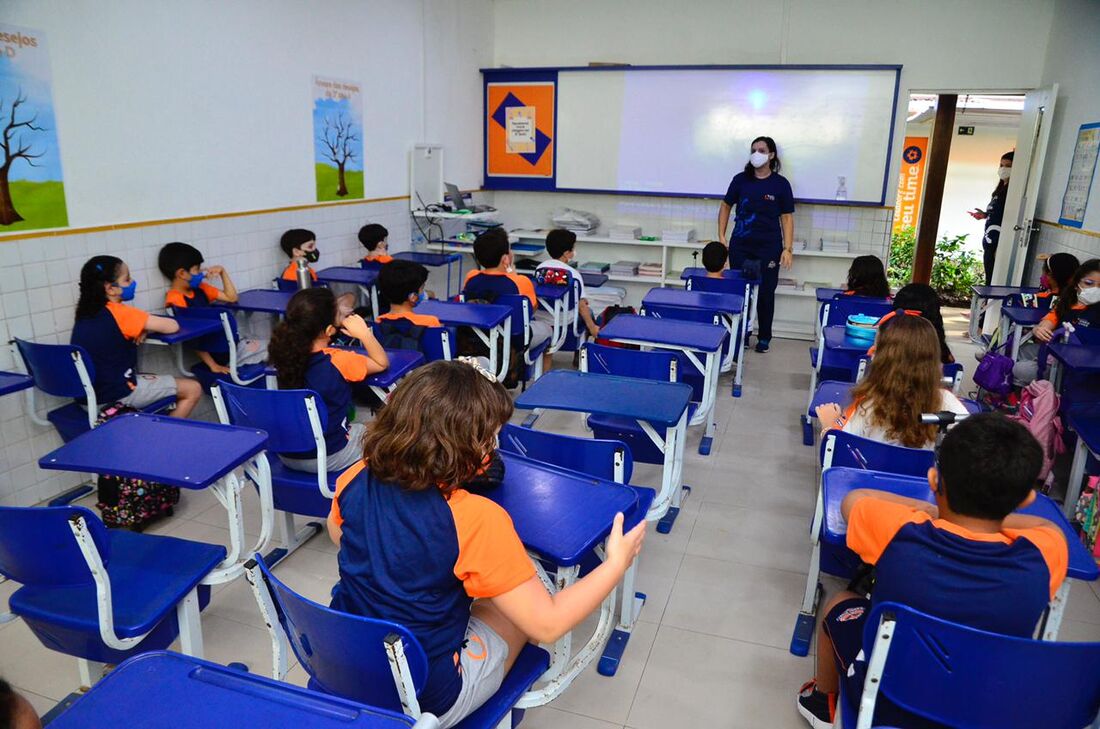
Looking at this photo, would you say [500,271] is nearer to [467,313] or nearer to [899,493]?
[467,313]

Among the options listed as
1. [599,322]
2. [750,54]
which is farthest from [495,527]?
[750,54]

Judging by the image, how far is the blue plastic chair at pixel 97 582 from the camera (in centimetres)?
164

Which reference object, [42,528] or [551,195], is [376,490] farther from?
[551,195]

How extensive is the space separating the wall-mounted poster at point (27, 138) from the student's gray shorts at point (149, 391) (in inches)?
31.2

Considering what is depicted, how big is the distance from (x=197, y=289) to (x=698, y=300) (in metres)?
2.83

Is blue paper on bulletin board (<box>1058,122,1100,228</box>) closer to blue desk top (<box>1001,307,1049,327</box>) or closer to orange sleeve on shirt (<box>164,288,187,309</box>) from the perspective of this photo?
blue desk top (<box>1001,307,1049,327</box>)

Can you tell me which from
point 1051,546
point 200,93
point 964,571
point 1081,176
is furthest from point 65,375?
point 1081,176

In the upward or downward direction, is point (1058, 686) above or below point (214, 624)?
above

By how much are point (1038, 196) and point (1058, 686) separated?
626 centimetres

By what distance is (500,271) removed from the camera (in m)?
4.60

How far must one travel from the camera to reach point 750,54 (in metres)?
6.89

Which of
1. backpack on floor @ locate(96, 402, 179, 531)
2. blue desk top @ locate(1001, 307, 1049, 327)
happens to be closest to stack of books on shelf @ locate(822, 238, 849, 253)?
blue desk top @ locate(1001, 307, 1049, 327)

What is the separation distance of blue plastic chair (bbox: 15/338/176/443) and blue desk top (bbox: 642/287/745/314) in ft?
9.21

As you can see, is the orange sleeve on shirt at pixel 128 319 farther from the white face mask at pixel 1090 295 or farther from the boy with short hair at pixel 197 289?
the white face mask at pixel 1090 295
